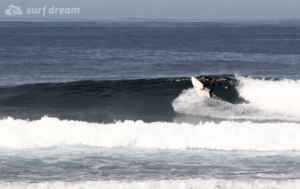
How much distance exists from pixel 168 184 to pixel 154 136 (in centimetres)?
355

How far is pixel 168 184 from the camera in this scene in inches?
394

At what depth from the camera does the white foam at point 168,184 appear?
32.1ft

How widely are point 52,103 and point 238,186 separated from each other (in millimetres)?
12300

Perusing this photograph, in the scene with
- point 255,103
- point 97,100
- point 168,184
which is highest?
point 97,100

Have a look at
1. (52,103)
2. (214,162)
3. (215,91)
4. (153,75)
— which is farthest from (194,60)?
(214,162)

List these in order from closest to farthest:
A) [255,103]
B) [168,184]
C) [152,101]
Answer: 1. [168,184]
2. [255,103]
3. [152,101]

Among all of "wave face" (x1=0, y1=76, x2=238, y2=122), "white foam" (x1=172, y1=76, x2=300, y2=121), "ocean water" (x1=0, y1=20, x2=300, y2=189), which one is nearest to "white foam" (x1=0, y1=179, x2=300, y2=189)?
"ocean water" (x1=0, y1=20, x2=300, y2=189)

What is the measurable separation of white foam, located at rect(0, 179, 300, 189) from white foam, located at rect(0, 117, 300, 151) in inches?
110

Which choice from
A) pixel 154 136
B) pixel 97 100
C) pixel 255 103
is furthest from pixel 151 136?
pixel 255 103

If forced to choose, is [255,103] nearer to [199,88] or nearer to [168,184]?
[199,88]

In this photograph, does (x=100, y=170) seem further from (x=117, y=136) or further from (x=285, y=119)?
(x=285, y=119)

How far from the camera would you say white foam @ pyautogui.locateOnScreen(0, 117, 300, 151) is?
12914 mm

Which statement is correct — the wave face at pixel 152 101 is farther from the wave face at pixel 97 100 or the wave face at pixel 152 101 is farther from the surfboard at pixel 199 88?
the surfboard at pixel 199 88

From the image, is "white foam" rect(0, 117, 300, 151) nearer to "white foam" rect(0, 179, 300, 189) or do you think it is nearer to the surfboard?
"white foam" rect(0, 179, 300, 189)
